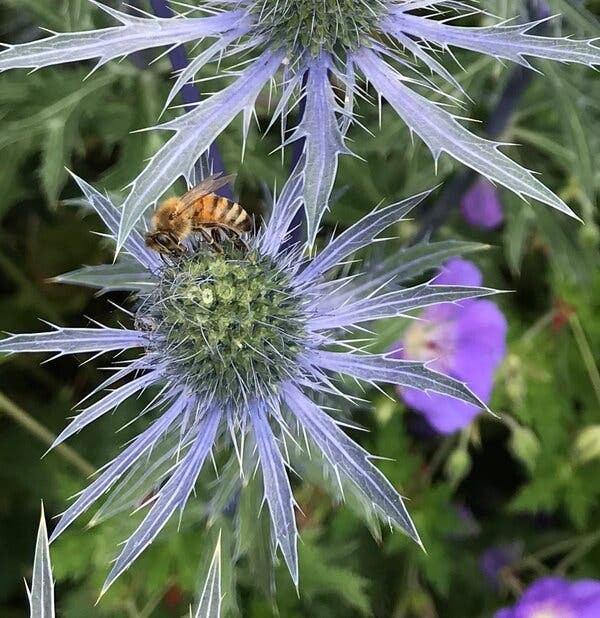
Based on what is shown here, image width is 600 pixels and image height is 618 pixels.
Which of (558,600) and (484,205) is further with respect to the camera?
(484,205)

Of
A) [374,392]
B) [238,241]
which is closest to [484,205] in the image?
[374,392]

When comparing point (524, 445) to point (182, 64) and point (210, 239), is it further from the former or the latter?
point (182, 64)

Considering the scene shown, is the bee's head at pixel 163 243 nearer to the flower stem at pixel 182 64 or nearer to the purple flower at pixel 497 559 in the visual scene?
the flower stem at pixel 182 64

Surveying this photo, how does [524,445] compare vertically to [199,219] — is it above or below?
below

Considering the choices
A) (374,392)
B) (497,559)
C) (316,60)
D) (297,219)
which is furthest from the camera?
(497,559)

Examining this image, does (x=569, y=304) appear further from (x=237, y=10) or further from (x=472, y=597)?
(x=237, y=10)

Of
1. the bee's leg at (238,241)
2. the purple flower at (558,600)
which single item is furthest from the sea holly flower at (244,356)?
the purple flower at (558,600)
